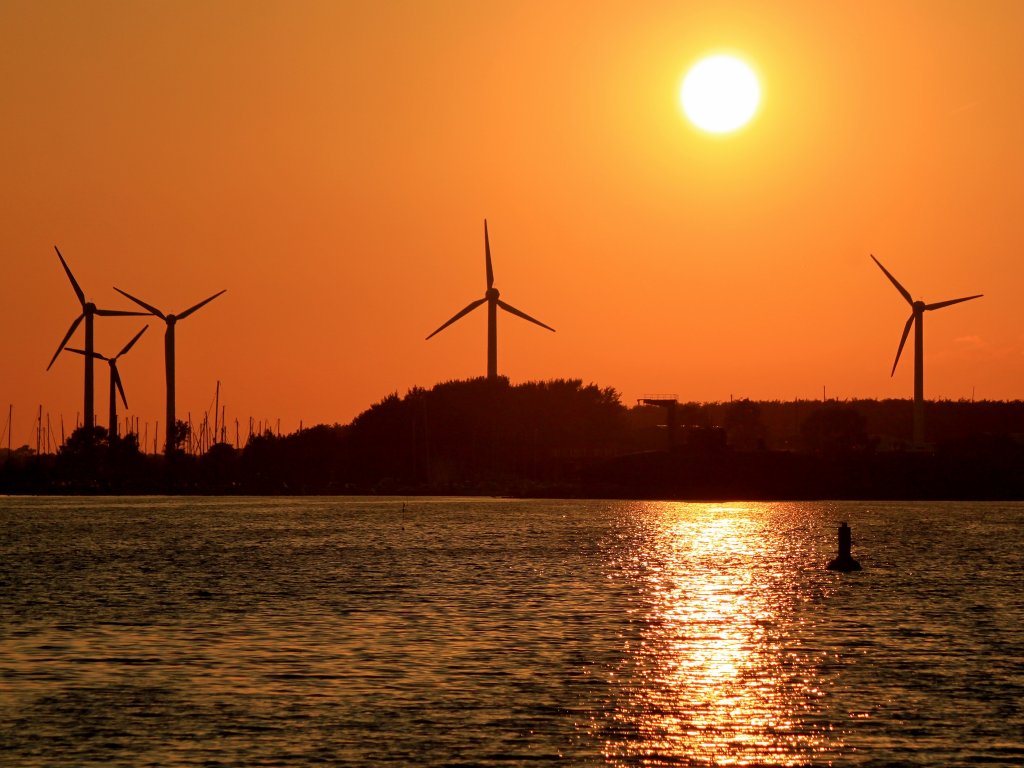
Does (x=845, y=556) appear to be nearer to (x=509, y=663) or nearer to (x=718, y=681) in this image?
(x=509, y=663)

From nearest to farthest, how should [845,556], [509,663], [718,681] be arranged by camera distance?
[718,681]
[509,663]
[845,556]

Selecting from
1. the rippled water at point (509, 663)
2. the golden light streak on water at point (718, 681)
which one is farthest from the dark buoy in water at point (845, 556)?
the golden light streak on water at point (718, 681)

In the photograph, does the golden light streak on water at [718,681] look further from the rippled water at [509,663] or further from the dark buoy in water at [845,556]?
the dark buoy in water at [845,556]

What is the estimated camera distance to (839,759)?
123ft

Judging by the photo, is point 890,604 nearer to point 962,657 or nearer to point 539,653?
point 962,657

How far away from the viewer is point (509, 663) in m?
54.4

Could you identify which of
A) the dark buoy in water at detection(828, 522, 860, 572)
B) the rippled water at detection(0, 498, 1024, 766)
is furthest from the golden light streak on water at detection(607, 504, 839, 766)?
the dark buoy in water at detection(828, 522, 860, 572)

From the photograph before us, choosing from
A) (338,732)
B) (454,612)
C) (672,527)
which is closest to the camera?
(338,732)

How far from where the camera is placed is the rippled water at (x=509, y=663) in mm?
39531

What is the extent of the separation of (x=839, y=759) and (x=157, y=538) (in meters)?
128

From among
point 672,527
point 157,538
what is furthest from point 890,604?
point 672,527

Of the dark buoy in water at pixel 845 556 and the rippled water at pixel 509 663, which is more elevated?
the dark buoy in water at pixel 845 556

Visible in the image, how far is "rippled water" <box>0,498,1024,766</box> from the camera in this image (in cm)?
3953

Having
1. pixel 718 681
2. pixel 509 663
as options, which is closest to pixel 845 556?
pixel 509 663
